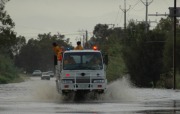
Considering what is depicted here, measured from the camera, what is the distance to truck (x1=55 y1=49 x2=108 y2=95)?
110 ft

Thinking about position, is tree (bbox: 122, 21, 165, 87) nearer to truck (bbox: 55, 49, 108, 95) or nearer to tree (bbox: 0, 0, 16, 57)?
tree (bbox: 0, 0, 16, 57)

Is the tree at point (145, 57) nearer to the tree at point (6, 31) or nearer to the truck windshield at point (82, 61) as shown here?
the tree at point (6, 31)

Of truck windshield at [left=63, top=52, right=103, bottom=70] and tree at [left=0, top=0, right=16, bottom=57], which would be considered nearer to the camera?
truck windshield at [left=63, top=52, right=103, bottom=70]

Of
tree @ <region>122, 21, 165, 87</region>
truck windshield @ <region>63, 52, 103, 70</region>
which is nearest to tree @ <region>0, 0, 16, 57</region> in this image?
tree @ <region>122, 21, 165, 87</region>

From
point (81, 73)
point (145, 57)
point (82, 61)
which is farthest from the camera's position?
point (145, 57)

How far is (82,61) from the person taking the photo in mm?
34062

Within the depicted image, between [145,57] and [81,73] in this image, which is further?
[145,57]

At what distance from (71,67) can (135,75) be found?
1677 inches

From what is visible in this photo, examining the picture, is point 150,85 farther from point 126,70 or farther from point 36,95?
point 36,95

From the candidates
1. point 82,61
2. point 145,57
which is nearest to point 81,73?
point 82,61

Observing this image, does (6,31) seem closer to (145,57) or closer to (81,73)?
(145,57)

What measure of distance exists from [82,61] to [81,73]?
700 millimetres

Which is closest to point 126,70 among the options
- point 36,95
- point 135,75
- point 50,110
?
point 135,75

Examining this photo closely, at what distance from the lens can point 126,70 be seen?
7888 cm
